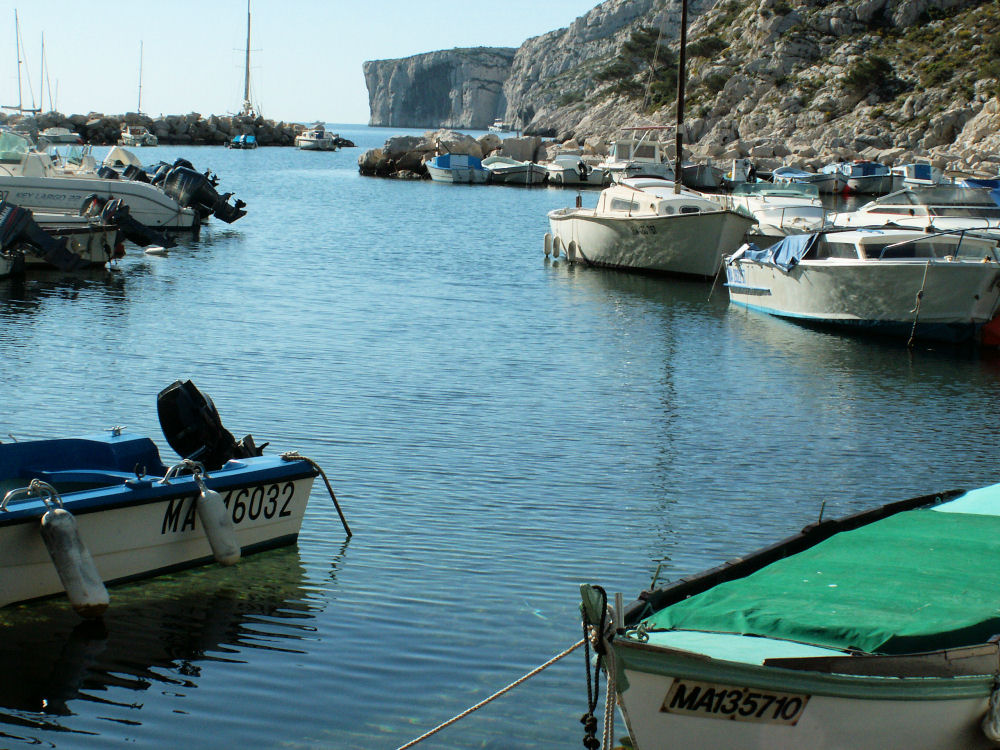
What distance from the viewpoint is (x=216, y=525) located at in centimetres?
958

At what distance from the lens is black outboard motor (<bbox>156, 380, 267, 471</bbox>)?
10.6 metres

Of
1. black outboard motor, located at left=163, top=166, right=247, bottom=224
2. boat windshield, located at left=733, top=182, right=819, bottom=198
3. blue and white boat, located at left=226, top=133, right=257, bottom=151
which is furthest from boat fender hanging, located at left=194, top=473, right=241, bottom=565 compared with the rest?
blue and white boat, located at left=226, top=133, right=257, bottom=151

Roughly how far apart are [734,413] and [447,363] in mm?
5260

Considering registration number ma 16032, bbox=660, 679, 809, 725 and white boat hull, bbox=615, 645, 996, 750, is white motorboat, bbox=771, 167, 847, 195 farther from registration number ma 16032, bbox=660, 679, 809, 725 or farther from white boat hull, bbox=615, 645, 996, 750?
registration number ma 16032, bbox=660, 679, 809, 725

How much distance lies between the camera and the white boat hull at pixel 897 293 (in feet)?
72.5

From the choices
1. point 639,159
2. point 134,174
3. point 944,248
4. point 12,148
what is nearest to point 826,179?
point 639,159

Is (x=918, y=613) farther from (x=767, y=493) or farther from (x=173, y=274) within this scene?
(x=173, y=274)

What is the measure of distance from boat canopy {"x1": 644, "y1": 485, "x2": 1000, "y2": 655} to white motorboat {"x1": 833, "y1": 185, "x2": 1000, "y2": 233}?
2262 cm

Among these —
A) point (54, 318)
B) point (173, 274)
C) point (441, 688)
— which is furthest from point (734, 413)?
point (173, 274)

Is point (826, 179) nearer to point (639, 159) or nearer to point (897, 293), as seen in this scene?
point (639, 159)

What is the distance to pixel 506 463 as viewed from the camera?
1388 cm

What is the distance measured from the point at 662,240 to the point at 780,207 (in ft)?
18.1

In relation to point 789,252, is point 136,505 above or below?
below

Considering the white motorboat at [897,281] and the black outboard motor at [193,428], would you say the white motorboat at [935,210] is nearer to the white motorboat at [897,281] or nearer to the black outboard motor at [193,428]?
the white motorboat at [897,281]
